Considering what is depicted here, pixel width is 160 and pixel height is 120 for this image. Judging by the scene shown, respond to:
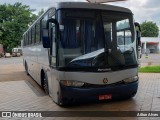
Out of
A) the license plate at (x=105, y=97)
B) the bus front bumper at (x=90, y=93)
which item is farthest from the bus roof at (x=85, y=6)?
the license plate at (x=105, y=97)

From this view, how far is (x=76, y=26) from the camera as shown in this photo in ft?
23.3

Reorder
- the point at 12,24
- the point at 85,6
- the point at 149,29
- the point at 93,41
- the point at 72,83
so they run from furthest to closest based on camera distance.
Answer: the point at 149,29
the point at 12,24
the point at 85,6
the point at 93,41
the point at 72,83

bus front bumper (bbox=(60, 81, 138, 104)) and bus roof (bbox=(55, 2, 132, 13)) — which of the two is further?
bus roof (bbox=(55, 2, 132, 13))

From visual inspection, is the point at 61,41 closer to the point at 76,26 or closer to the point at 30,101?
the point at 76,26

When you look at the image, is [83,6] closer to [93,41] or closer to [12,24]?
[93,41]

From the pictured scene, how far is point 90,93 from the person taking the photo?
6945 millimetres

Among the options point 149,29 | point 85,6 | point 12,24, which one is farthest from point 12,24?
point 149,29

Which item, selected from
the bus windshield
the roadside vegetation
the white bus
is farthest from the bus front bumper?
the roadside vegetation

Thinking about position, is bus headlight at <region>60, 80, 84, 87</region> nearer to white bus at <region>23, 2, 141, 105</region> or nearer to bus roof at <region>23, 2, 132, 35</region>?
white bus at <region>23, 2, 141, 105</region>

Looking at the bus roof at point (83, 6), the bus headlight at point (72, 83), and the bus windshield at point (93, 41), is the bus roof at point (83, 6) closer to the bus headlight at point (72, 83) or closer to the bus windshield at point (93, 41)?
the bus windshield at point (93, 41)

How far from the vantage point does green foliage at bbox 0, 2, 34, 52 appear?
184 ft

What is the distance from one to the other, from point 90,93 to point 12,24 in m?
51.7

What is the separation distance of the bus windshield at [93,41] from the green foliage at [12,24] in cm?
5022

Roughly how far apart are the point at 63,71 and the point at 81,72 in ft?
1.54
